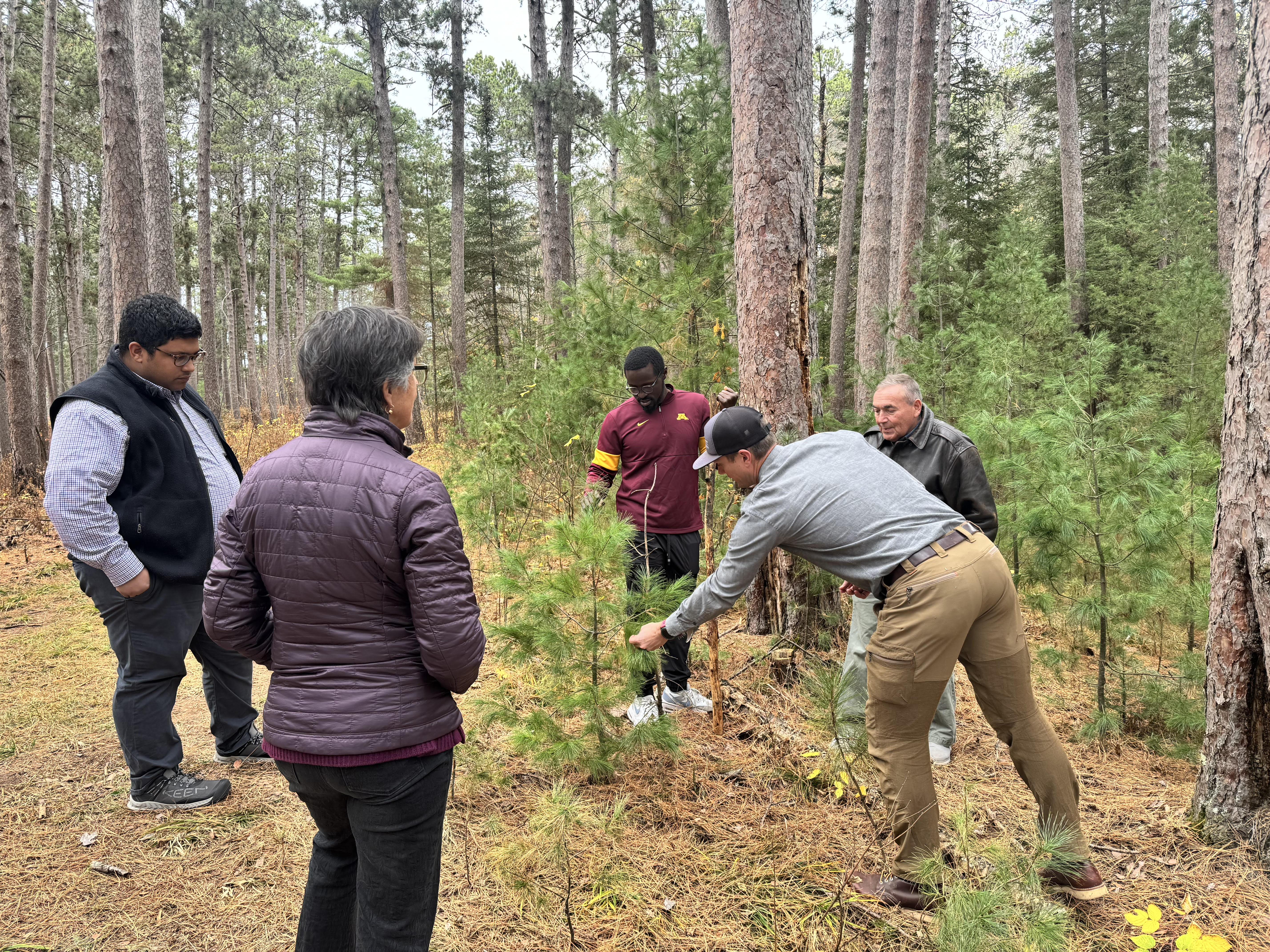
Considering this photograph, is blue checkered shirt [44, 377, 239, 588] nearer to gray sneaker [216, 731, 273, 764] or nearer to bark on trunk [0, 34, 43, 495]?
gray sneaker [216, 731, 273, 764]

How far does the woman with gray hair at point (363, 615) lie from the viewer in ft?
5.33

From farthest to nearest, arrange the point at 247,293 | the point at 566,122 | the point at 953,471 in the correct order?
the point at 247,293 → the point at 566,122 → the point at 953,471

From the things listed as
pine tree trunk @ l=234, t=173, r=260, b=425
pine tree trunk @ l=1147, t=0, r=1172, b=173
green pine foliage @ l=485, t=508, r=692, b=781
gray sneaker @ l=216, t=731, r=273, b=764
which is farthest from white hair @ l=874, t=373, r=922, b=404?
pine tree trunk @ l=234, t=173, r=260, b=425

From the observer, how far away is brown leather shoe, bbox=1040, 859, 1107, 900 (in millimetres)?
2459

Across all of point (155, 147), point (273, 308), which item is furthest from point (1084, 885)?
point (273, 308)

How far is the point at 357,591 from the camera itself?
5.38ft

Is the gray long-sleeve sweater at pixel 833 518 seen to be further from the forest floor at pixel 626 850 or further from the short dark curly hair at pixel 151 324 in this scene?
the short dark curly hair at pixel 151 324

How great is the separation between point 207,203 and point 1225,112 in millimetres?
19726

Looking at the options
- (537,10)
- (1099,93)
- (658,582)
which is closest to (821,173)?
(1099,93)

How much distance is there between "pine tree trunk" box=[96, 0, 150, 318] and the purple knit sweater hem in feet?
20.9

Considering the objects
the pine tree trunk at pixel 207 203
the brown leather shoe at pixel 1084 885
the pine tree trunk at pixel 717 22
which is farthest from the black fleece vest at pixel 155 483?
the pine tree trunk at pixel 207 203

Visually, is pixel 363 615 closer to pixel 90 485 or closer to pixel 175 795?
pixel 90 485

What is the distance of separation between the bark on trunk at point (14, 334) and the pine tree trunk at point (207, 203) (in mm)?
4033

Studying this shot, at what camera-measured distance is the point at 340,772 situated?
1647mm
